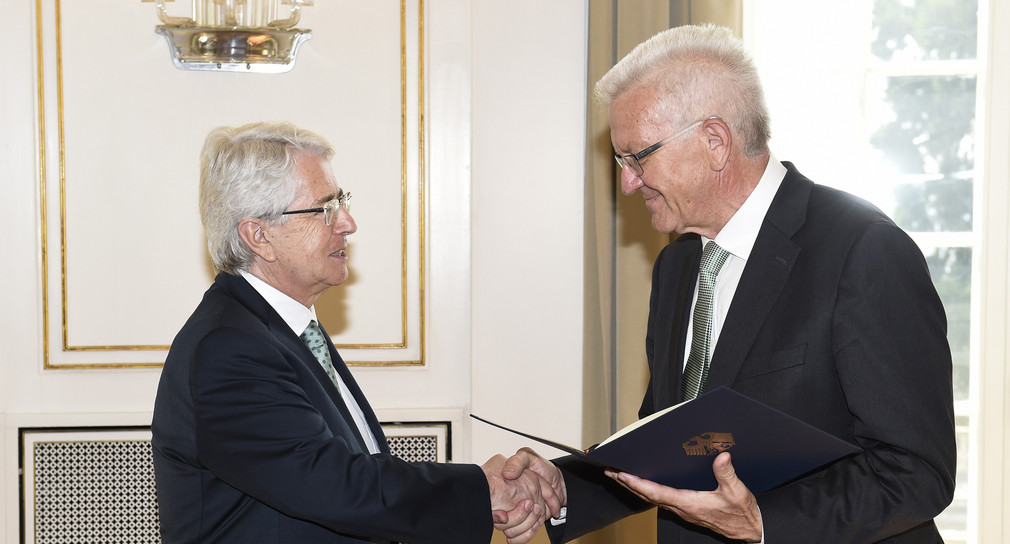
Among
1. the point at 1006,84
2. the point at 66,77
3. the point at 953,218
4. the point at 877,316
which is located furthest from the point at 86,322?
the point at 1006,84

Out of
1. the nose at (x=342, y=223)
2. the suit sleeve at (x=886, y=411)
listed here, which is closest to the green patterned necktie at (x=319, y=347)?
the nose at (x=342, y=223)

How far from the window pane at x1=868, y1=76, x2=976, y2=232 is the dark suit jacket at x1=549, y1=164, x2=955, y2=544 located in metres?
1.82

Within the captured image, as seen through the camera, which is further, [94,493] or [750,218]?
[94,493]

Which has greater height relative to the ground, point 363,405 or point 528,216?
point 528,216

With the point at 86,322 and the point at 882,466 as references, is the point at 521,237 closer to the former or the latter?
the point at 86,322

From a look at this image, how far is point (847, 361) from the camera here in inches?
61.0

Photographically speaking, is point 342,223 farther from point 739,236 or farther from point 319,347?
point 739,236

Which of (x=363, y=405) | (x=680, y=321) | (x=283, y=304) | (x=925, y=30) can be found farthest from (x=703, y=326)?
(x=925, y=30)

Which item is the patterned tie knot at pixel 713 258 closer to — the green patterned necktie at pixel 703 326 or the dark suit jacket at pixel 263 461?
the green patterned necktie at pixel 703 326

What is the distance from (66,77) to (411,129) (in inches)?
49.7

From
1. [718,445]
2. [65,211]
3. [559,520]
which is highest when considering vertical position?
[65,211]

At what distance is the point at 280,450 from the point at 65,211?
1.98 metres

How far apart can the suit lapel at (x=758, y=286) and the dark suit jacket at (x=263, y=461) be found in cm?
65

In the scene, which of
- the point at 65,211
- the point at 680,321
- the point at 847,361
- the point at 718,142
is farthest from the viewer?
the point at 65,211
